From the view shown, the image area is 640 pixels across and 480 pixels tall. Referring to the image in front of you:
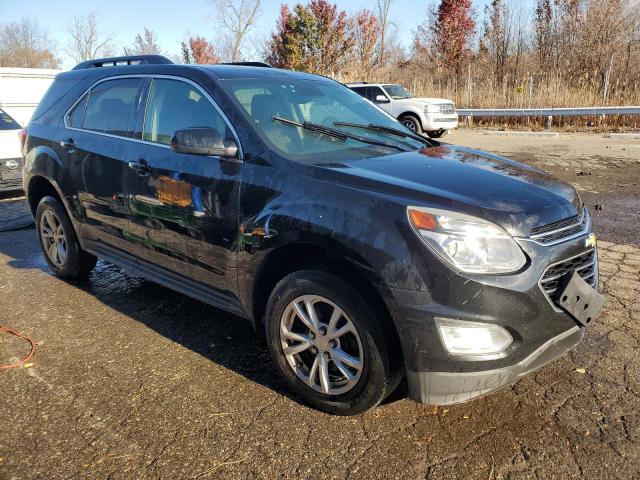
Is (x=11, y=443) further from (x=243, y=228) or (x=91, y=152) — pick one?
(x=91, y=152)

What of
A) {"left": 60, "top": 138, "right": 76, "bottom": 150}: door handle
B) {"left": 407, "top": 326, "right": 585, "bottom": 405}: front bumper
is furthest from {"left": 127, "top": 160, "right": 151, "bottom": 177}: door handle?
{"left": 407, "top": 326, "right": 585, "bottom": 405}: front bumper

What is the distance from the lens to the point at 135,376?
126 inches

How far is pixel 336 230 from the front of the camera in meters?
2.51

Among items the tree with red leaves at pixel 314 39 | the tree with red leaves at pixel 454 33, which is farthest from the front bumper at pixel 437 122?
the tree with red leaves at pixel 314 39

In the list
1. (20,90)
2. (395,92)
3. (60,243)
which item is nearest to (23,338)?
(60,243)

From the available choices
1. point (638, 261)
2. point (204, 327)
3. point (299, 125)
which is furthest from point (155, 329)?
point (638, 261)

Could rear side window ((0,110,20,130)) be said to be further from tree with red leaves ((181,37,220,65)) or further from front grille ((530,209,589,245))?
tree with red leaves ((181,37,220,65))

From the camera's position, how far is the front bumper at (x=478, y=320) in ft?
7.49

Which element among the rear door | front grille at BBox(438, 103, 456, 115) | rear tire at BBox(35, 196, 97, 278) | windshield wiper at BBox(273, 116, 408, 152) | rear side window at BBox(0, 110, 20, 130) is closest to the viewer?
windshield wiper at BBox(273, 116, 408, 152)

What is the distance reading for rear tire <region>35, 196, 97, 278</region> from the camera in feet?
15.0

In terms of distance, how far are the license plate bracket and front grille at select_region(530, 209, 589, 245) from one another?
0.62 ft

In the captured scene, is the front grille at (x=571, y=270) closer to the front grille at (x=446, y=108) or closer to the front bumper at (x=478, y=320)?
the front bumper at (x=478, y=320)

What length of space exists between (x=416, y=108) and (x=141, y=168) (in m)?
14.2

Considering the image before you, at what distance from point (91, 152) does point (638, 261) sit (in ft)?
16.1
